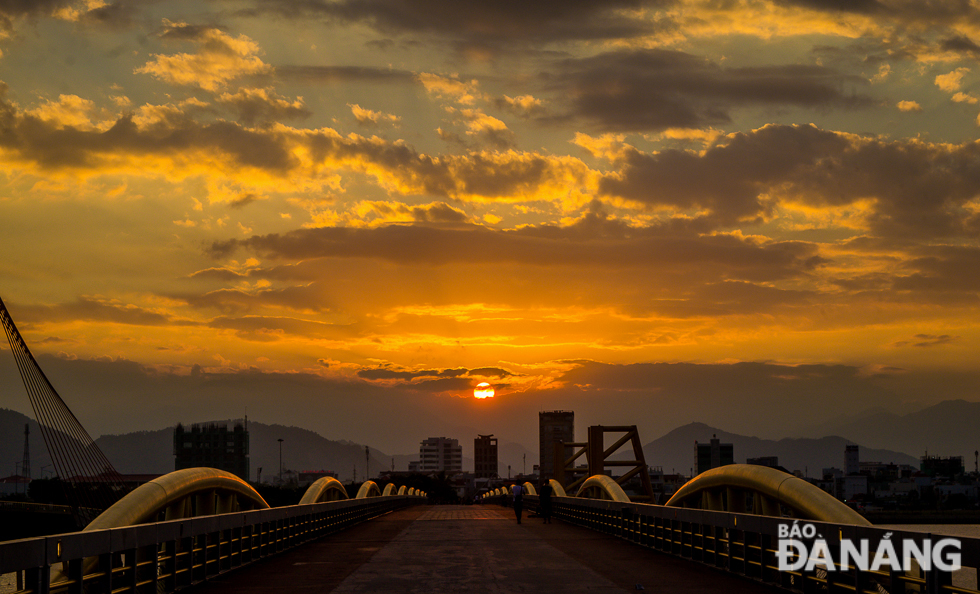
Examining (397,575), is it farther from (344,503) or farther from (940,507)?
(940,507)

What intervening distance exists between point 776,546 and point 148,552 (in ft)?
32.4

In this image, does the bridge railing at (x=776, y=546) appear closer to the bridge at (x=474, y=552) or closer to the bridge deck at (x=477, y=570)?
the bridge at (x=474, y=552)

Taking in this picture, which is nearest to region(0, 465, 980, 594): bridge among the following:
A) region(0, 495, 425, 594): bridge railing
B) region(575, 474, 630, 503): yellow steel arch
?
region(0, 495, 425, 594): bridge railing

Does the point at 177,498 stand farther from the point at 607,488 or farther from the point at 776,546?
the point at 607,488

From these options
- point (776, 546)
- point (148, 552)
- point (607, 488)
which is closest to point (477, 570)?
point (776, 546)

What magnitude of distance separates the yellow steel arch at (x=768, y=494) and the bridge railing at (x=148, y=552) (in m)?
10.3

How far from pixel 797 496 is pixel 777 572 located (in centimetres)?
340

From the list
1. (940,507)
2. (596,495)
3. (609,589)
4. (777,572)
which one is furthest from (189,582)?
(940,507)

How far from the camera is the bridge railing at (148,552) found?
1035 centimetres

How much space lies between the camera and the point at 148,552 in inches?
569

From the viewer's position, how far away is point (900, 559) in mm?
11383

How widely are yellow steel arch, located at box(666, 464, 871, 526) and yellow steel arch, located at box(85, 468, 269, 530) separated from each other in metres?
12.2

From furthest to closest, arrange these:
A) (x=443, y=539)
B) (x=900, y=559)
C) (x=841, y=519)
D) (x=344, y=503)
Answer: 1. (x=344, y=503)
2. (x=443, y=539)
3. (x=841, y=519)
4. (x=900, y=559)

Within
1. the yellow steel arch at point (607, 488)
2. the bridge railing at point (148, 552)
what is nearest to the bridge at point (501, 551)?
the bridge railing at point (148, 552)
